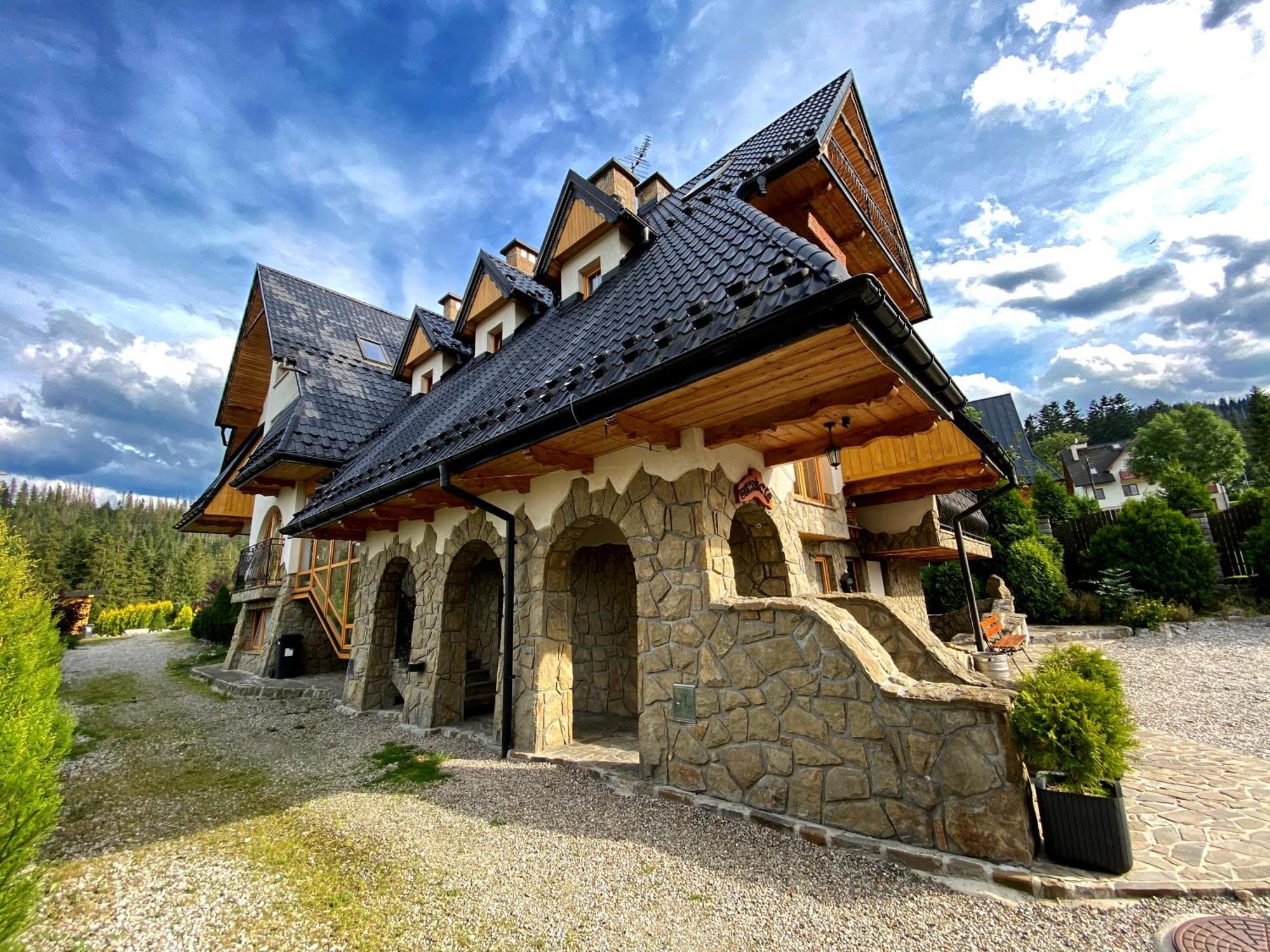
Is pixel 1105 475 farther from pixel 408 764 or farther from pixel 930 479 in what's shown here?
pixel 408 764

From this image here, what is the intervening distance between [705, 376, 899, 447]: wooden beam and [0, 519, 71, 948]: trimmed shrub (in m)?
4.75

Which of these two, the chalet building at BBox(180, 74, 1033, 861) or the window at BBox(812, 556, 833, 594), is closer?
the chalet building at BBox(180, 74, 1033, 861)

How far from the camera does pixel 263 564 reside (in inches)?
556

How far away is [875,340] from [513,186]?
8683 mm

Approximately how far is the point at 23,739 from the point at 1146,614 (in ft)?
63.3

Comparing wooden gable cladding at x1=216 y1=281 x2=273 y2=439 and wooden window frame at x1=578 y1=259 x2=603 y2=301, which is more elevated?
wooden gable cladding at x1=216 y1=281 x2=273 y2=439

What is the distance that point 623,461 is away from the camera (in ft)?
18.4

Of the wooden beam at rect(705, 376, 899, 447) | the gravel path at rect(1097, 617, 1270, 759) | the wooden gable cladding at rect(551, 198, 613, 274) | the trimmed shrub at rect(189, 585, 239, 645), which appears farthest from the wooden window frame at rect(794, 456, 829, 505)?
the trimmed shrub at rect(189, 585, 239, 645)

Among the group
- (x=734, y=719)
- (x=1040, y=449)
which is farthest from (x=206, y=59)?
(x=1040, y=449)

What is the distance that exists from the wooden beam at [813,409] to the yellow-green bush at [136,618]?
40.8 meters

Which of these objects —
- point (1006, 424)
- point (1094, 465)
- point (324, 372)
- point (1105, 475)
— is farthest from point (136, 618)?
point (1094, 465)

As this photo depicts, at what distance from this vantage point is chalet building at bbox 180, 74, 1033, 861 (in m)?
3.46

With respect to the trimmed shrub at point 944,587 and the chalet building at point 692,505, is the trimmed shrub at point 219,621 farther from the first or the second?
the trimmed shrub at point 944,587

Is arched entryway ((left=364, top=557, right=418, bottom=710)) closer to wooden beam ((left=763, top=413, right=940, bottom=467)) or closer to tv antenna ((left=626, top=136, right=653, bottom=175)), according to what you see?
wooden beam ((left=763, top=413, right=940, bottom=467))
